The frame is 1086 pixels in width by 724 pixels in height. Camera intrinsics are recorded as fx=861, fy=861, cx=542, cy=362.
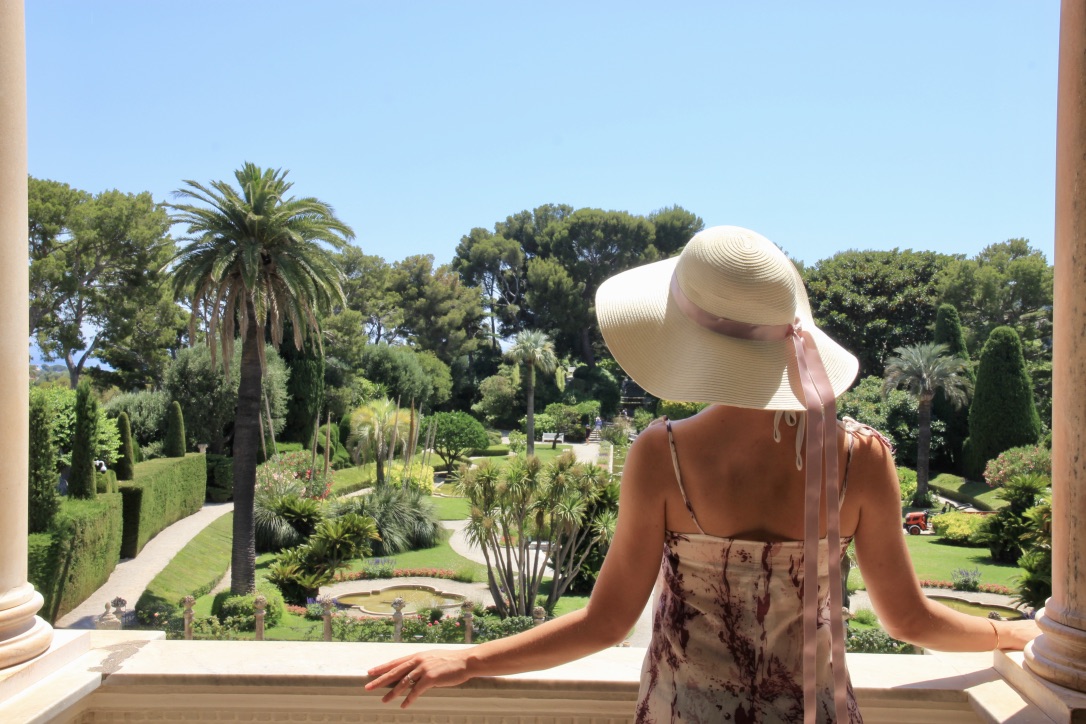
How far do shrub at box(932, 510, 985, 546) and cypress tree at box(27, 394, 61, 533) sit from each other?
19.1 metres

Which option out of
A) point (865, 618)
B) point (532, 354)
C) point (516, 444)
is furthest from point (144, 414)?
point (865, 618)

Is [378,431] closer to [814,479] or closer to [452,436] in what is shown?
[452,436]

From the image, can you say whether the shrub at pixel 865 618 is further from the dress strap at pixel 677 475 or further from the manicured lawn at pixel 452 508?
the dress strap at pixel 677 475

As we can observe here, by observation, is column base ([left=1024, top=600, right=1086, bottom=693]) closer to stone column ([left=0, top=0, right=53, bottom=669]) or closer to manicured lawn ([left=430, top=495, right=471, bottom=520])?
stone column ([left=0, top=0, right=53, bottom=669])

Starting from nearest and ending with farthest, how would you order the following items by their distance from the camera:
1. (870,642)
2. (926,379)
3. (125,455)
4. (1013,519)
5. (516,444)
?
1. (870,642)
2. (1013,519)
3. (125,455)
4. (926,379)
5. (516,444)

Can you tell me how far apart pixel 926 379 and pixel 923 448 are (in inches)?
103

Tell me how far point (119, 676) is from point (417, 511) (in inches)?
755

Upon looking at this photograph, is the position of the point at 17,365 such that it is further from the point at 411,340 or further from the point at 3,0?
the point at 411,340

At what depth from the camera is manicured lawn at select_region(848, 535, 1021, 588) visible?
706 inches

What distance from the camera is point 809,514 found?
4.52ft

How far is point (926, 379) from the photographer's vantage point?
29844 mm

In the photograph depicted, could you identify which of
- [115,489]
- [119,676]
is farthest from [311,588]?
[119,676]

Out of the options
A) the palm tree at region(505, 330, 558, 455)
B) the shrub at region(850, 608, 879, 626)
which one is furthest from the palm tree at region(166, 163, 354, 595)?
the palm tree at region(505, 330, 558, 455)

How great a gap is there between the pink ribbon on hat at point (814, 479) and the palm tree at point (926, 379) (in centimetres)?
2963
